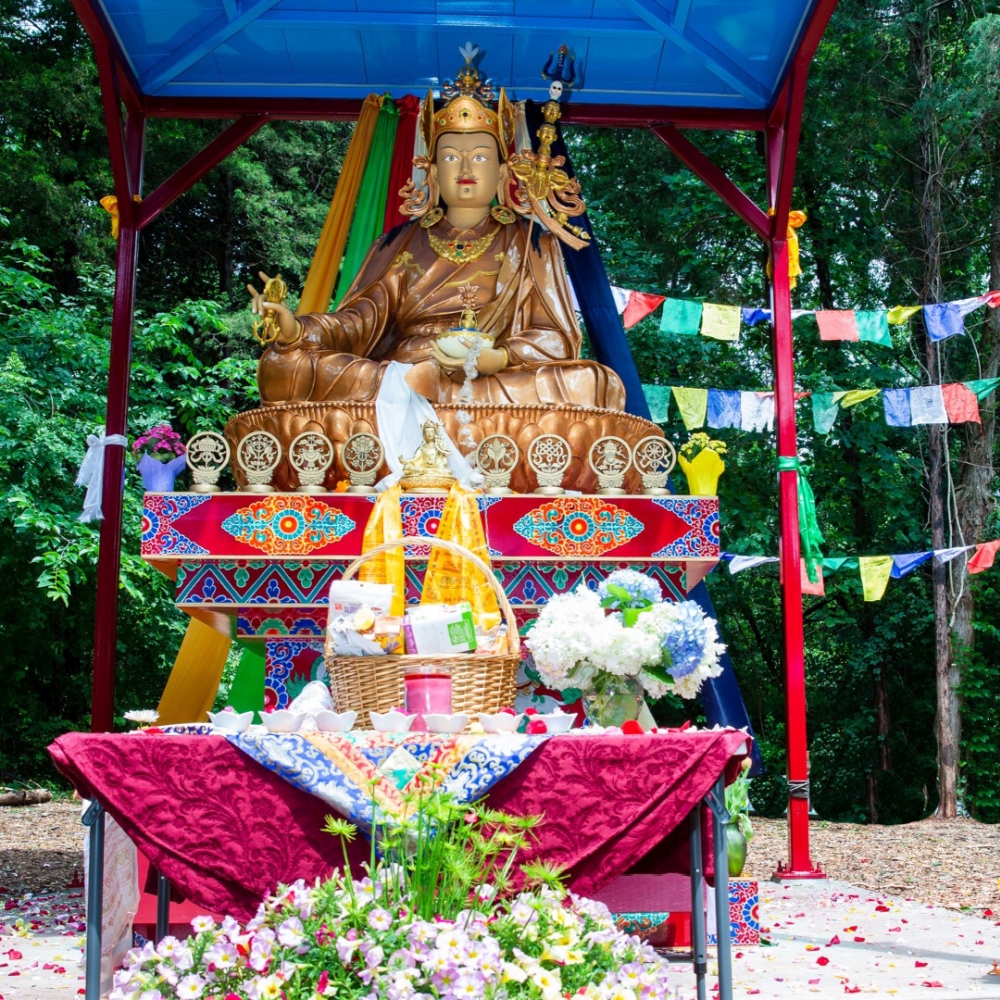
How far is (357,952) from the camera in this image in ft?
8.70

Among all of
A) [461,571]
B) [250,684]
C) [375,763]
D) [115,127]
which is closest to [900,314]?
[250,684]

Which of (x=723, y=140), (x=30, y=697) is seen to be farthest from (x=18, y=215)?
(x=723, y=140)

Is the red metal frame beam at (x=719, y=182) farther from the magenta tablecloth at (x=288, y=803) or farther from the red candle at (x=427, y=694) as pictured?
the magenta tablecloth at (x=288, y=803)

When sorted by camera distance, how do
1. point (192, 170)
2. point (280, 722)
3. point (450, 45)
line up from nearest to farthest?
point (280, 722)
point (192, 170)
point (450, 45)

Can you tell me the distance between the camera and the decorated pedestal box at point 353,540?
230 inches

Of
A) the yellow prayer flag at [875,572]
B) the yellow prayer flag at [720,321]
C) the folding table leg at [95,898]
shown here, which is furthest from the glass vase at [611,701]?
the yellow prayer flag at [875,572]

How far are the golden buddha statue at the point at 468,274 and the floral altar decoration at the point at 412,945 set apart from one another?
4.32 meters

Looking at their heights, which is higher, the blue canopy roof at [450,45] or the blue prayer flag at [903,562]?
the blue canopy roof at [450,45]

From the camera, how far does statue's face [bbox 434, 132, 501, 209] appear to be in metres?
7.66

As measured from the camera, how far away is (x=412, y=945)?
8.38 ft

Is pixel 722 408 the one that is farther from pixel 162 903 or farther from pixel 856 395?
pixel 162 903

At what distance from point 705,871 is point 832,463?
11254mm

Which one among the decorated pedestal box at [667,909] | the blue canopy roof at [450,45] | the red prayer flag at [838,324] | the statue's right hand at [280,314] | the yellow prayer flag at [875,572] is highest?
the blue canopy roof at [450,45]

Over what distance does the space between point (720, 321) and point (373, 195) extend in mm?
3357
